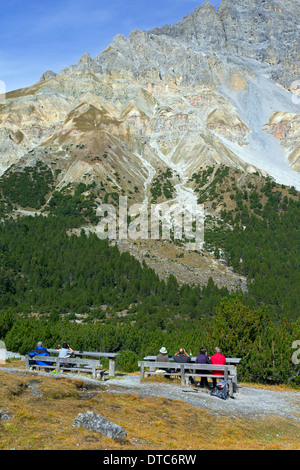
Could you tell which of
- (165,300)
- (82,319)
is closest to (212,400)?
(82,319)

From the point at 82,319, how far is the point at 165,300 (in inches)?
642

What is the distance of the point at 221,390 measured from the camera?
16.8 m

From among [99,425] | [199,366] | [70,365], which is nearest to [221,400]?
[199,366]

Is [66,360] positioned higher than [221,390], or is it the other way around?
[66,360]

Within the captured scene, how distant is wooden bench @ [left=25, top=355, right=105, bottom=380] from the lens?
1948 centimetres

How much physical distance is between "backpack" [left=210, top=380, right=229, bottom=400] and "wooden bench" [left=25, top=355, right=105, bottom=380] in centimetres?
528

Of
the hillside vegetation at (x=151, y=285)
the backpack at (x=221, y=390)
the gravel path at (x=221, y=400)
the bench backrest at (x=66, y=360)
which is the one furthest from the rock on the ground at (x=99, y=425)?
the hillside vegetation at (x=151, y=285)

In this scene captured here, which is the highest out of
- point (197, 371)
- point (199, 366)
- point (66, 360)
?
point (199, 366)

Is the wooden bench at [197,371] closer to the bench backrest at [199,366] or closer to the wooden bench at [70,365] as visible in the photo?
the bench backrest at [199,366]

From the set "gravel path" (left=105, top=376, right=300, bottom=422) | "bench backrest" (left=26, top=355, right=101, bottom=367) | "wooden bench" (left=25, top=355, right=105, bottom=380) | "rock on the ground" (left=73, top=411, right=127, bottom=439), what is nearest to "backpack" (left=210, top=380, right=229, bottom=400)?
"gravel path" (left=105, top=376, right=300, bottom=422)

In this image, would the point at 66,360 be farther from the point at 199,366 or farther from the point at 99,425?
the point at 99,425

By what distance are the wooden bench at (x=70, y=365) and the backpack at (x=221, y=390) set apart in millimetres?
5276

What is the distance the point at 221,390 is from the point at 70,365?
778cm

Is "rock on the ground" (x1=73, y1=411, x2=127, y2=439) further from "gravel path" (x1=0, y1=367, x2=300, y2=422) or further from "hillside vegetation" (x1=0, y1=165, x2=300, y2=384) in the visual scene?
"hillside vegetation" (x1=0, y1=165, x2=300, y2=384)
